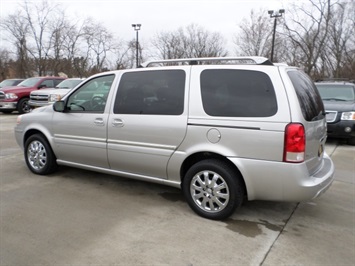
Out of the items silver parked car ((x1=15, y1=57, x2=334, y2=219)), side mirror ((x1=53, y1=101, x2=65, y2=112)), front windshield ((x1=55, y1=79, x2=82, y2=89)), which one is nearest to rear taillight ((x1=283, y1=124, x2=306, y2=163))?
silver parked car ((x1=15, y1=57, x2=334, y2=219))

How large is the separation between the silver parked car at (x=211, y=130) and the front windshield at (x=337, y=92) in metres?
5.66

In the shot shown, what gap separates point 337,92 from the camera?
9039 mm

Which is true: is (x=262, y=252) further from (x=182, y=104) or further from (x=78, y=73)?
(x=78, y=73)

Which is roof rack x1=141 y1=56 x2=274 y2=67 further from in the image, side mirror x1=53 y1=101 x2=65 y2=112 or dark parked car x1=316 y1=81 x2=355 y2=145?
dark parked car x1=316 y1=81 x2=355 y2=145

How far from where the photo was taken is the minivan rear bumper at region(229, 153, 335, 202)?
313 cm

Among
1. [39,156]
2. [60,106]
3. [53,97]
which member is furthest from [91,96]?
[53,97]

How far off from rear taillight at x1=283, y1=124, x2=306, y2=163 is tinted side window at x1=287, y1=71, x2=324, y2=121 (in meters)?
0.22

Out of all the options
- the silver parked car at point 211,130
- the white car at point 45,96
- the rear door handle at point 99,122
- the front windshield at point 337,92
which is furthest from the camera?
the white car at point 45,96

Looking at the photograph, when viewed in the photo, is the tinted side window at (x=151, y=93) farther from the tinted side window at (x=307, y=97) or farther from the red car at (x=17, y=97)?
the red car at (x=17, y=97)

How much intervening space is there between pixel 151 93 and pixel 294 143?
182 cm

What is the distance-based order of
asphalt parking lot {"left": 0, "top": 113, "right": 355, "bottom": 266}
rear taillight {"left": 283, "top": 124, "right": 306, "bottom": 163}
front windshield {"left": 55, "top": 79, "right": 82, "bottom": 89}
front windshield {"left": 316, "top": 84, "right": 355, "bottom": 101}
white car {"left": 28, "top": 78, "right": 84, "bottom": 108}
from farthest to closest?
front windshield {"left": 55, "top": 79, "right": 82, "bottom": 89} < white car {"left": 28, "top": 78, "right": 84, "bottom": 108} < front windshield {"left": 316, "top": 84, "right": 355, "bottom": 101} < rear taillight {"left": 283, "top": 124, "right": 306, "bottom": 163} < asphalt parking lot {"left": 0, "top": 113, "right": 355, "bottom": 266}

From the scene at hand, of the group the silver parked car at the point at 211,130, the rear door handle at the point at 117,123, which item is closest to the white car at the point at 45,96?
the silver parked car at the point at 211,130

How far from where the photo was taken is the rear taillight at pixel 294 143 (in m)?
3.05

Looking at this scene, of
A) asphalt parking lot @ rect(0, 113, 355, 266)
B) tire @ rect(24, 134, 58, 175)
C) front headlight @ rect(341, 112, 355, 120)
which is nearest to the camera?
asphalt parking lot @ rect(0, 113, 355, 266)
